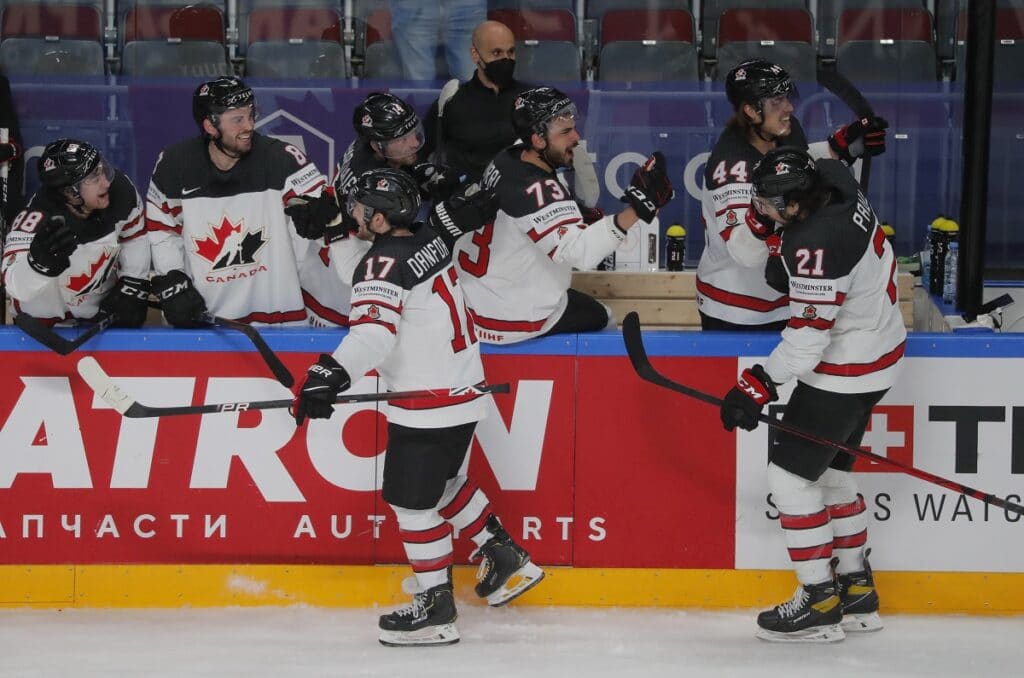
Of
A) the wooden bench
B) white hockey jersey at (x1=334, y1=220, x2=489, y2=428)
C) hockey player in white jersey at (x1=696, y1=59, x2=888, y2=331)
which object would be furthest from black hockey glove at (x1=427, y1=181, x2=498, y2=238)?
the wooden bench

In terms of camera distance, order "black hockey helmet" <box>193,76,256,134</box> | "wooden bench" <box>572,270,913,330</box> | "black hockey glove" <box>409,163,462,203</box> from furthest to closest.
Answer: "wooden bench" <box>572,270,913,330</box>
"black hockey glove" <box>409,163,462,203</box>
"black hockey helmet" <box>193,76,256,134</box>

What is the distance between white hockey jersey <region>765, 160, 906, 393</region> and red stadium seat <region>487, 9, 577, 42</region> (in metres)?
3.39

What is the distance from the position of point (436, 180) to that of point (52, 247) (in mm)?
1127

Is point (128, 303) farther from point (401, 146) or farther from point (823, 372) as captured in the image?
point (823, 372)

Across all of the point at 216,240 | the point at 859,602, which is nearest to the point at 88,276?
the point at 216,240

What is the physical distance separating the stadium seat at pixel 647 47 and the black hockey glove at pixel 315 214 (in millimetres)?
3211

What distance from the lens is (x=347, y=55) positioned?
7.42m

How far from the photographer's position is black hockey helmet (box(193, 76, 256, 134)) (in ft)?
15.0

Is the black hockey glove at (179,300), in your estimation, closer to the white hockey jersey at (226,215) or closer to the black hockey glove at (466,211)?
the white hockey jersey at (226,215)

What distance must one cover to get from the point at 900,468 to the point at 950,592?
0.51 metres

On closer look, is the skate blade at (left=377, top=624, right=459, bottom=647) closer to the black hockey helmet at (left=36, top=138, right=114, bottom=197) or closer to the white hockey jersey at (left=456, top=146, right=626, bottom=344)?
the white hockey jersey at (left=456, top=146, right=626, bottom=344)

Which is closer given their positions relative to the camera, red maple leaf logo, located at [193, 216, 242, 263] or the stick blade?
the stick blade

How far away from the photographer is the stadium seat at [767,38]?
24.5 feet

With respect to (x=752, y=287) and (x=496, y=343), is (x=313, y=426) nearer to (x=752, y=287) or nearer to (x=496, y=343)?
(x=496, y=343)
